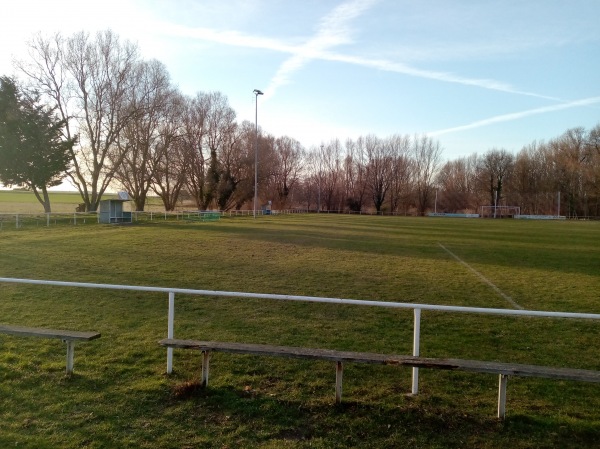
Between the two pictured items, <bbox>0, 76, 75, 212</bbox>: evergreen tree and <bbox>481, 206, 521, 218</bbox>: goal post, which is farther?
<bbox>481, 206, 521, 218</bbox>: goal post

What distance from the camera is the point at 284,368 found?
518 centimetres

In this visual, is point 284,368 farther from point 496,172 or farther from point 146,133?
point 496,172

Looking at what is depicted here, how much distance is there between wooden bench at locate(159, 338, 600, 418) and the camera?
3877mm

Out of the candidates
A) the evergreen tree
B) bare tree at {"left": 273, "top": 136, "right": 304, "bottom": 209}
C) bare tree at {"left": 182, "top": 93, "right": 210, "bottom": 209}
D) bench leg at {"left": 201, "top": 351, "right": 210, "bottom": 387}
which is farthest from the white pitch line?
bare tree at {"left": 273, "top": 136, "right": 304, "bottom": 209}

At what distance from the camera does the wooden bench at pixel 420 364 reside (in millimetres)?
3877

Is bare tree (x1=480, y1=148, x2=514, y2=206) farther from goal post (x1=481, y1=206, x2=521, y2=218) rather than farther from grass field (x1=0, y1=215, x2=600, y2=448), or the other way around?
grass field (x1=0, y1=215, x2=600, y2=448)

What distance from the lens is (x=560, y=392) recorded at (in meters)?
4.65

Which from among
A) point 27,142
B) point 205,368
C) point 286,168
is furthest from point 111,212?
point 286,168

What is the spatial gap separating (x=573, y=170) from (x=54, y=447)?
94621 millimetres

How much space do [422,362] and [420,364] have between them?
3 centimetres

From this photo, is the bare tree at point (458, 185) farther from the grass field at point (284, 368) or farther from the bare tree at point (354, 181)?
the grass field at point (284, 368)

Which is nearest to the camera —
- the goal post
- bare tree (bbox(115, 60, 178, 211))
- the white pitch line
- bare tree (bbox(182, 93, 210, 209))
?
the white pitch line

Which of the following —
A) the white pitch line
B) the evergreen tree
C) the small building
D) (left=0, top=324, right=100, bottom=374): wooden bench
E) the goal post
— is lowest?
the white pitch line

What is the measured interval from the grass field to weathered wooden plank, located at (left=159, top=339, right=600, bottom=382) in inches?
16.3
